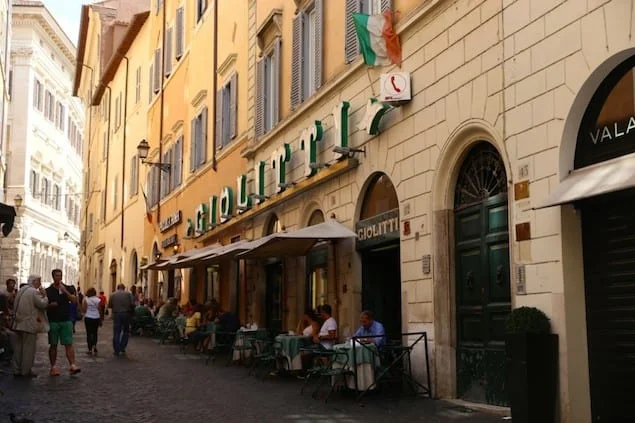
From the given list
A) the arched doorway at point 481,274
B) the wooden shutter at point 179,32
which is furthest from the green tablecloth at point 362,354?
the wooden shutter at point 179,32

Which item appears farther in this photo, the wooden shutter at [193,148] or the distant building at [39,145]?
the distant building at [39,145]

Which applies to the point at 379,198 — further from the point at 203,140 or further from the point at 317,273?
the point at 203,140

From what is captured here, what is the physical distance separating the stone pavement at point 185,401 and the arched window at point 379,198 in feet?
9.22

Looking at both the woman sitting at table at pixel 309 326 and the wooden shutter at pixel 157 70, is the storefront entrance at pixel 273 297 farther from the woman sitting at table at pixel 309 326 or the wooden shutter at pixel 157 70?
the wooden shutter at pixel 157 70

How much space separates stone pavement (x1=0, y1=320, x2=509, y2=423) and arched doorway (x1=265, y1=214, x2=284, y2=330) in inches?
107

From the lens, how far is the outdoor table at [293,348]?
12852 millimetres

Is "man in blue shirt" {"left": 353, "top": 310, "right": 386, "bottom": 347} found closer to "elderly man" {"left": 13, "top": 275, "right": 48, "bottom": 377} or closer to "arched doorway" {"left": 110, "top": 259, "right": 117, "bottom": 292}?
"elderly man" {"left": 13, "top": 275, "right": 48, "bottom": 377}

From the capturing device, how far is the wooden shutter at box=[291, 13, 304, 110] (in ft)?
53.3

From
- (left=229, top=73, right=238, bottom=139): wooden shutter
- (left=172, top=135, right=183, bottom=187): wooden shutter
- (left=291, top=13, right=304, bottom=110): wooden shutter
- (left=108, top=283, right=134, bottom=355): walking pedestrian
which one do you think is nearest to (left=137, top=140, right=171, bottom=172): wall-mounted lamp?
(left=172, top=135, right=183, bottom=187): wooden shutter

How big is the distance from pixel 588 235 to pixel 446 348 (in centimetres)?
294

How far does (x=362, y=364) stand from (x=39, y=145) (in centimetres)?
4326

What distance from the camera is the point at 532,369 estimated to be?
7.87 meters

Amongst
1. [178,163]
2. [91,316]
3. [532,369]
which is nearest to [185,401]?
[532,369]

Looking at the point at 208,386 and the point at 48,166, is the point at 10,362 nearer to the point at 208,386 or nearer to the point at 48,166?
the point at 208,386
